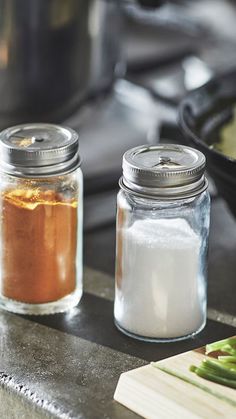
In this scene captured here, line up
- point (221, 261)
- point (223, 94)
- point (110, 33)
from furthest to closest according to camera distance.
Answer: point (110, 33) < point (223, 94) < point (221, 261)

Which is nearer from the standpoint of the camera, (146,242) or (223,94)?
(146,242)

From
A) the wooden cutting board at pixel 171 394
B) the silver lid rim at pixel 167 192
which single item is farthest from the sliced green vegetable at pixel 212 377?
the silver lid rim at pixel 167 192

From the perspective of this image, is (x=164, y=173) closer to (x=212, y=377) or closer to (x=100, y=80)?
(x=212, y=377)

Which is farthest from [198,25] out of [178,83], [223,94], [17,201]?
[17,201]

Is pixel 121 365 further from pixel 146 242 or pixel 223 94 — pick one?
pixel 223 94

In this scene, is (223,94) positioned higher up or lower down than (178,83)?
higher up

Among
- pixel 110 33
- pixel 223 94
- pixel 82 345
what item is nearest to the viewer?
pixel 82 345
